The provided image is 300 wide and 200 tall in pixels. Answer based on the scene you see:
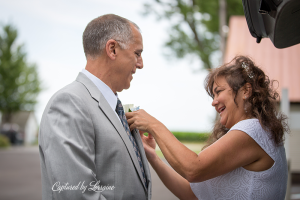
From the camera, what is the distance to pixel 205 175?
205cm

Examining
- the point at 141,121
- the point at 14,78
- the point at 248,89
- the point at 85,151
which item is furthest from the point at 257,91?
the point at 14,78

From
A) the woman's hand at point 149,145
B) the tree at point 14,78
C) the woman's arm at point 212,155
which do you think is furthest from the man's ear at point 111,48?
the tree at point 14,78

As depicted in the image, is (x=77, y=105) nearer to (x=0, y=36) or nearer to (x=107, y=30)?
(x=107, y=30)

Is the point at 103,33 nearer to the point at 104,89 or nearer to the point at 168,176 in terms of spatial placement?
the point at 104,89

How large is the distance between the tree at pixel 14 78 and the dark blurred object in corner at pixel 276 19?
40.5 meters

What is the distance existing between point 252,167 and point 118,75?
1241 mm

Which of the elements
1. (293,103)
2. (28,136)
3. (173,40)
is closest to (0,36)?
(28,136)

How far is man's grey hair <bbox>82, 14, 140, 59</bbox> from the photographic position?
7.11 ft

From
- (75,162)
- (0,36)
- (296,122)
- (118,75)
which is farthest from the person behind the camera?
(0,36)

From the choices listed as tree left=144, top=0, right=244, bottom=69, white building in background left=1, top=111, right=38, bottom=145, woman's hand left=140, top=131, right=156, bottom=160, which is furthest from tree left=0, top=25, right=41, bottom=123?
woman's hand left=140, top=131, right=156, bottom=160

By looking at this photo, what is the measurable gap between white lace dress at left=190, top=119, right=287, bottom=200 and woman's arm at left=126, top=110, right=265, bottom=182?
7cm

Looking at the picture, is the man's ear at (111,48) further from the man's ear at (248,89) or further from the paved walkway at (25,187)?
the paved walkway at (25,187)

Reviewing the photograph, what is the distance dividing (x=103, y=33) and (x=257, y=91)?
1309mm

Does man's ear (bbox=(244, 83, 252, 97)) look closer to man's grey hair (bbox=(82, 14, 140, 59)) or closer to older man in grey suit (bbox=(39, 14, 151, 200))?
older man in grey suit (bbox=(39, 14, 151, 200))
